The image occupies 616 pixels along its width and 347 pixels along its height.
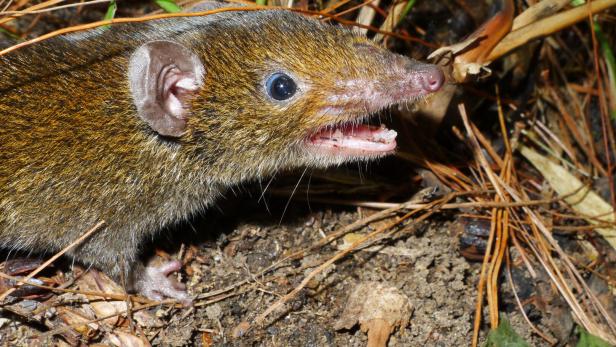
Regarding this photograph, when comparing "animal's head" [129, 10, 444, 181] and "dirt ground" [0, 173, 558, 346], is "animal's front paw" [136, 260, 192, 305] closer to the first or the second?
"dirt ground" [0, 173, 558, 346]

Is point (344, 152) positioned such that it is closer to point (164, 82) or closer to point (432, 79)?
point (432, 79)

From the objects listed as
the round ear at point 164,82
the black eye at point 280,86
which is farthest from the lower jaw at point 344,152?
the round ear at point 164,82

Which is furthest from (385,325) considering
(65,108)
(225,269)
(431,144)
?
(65,108)

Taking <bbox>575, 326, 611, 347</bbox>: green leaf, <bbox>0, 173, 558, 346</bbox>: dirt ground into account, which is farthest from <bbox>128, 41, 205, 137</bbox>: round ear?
<bbox>575, 326, 611, 347</bbox>: green leaf

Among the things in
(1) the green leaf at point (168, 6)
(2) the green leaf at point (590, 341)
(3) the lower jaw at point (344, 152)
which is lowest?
(2) the green leaf at point (590, 341)

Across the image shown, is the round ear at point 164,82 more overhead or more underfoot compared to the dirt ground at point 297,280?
more overhead

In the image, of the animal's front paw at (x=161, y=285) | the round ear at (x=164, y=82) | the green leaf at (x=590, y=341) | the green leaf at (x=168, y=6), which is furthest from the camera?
the green leaf at (x=168, y=6)

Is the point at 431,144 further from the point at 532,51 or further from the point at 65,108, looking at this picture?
the point at 65,108

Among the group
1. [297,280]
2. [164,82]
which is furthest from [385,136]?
[164,82]

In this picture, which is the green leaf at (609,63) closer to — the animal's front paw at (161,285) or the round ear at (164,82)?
the round ear at (164,82)
